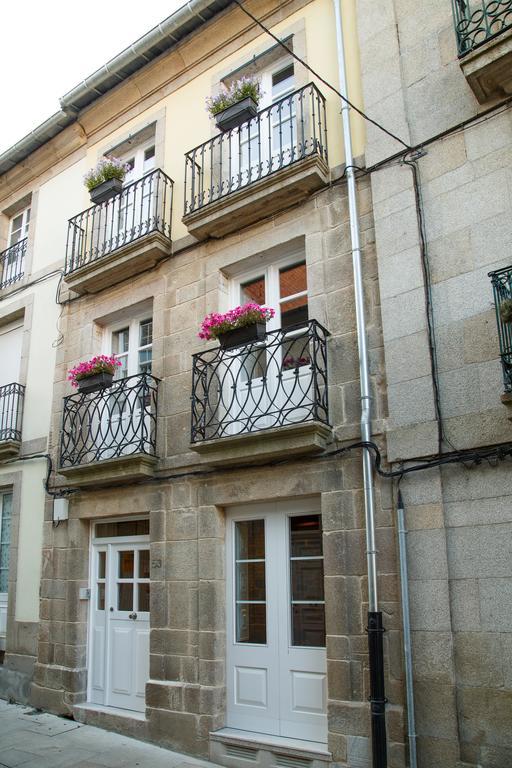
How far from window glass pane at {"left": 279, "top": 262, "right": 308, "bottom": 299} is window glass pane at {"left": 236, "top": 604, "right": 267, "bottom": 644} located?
3.37m

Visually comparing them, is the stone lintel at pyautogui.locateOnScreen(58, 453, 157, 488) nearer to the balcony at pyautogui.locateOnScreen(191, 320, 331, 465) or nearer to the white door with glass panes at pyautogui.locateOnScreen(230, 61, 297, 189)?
the balcony at pyautogui.locateOnScreen(191, 320, 331, 465)

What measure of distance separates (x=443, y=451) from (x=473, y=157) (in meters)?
2.64

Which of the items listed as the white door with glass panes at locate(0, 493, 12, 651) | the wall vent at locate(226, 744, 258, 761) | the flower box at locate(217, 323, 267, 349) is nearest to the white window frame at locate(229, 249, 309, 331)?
the flower box at locate(217, 323, 267, 349)

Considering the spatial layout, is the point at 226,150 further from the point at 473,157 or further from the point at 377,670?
the point at 377,670

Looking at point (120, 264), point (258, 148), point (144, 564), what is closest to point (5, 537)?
point (144, 564)

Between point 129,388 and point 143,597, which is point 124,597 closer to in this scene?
point 143,597

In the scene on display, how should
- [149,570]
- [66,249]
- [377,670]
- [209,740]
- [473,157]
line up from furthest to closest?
[66,249] → [149,570] → [209,740] → [473,157] → [377,670]

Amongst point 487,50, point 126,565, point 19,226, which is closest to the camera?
point 487,50

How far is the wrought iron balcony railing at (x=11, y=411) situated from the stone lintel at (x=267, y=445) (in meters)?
4.09

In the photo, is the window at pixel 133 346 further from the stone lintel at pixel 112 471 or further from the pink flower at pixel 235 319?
the pink flower at pixel 235 319

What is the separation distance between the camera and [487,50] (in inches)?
214

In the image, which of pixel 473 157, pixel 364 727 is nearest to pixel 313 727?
pixel 364 727

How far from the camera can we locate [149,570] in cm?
751

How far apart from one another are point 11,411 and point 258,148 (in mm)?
5402
